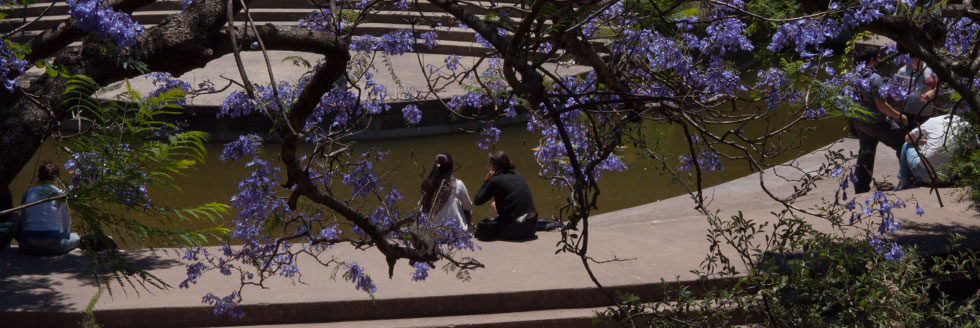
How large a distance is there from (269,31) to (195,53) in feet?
1.13

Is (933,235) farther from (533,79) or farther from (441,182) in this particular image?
(533,79)

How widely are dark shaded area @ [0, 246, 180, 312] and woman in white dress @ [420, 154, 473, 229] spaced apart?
5.53 feet

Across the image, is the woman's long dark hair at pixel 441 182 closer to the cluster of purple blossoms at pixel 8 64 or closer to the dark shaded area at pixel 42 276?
the dark shaded area at pixel 42 276

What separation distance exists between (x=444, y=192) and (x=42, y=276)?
256 cm

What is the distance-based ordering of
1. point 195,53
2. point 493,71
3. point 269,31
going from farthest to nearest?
point 493,71 < point 269,31 < point 195,53

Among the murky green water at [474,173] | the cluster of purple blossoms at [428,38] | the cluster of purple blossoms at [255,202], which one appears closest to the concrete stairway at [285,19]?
the murky green water at [474,173]

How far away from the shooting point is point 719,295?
4.33 m

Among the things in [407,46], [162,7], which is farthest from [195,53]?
[162,7]

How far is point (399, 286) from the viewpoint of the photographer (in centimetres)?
599

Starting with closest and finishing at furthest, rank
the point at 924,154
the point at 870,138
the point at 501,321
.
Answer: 1. the point at 501,321
2. the point at 924,154
3. the point at 870,138

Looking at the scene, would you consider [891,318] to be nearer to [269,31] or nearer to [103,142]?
[269,31]

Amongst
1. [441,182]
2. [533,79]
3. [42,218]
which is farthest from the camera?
[441,182]

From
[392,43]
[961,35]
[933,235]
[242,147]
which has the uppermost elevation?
[392,43]

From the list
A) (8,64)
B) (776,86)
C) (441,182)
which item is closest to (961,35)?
(776,86)
